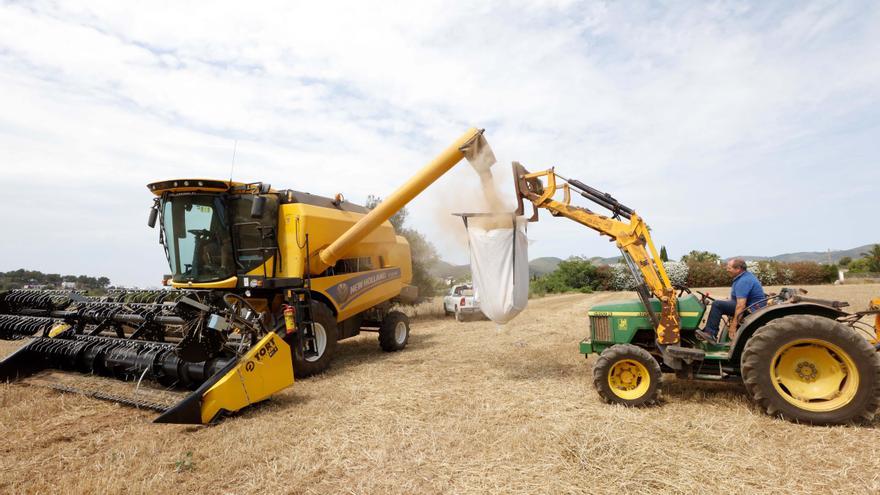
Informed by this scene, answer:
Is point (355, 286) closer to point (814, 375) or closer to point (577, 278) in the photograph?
point (814, 375)

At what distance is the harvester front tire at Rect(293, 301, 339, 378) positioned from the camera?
693 cm

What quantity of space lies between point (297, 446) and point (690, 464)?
10.8 feet

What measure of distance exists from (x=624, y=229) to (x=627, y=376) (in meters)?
1.77

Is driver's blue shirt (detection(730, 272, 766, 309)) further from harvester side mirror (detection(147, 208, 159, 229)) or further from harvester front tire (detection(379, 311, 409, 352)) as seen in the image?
harvester side mirror (detection(147, 208, 159, 229))

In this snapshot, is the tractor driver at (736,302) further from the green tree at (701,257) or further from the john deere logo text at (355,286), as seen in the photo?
the green tree at (701,257)

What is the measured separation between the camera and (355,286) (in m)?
8.70

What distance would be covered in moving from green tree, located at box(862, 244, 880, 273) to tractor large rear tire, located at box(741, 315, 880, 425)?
38910 mm

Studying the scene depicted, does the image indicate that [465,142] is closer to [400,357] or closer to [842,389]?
[400,357]

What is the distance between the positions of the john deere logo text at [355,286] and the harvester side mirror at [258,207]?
1.93 metres

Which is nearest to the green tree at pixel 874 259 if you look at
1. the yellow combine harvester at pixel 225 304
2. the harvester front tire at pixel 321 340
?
the yellow combine harvester at pixel 225 304

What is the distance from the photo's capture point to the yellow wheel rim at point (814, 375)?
438 cm

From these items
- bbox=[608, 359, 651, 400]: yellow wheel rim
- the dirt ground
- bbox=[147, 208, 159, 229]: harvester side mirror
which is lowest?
the dirt ground

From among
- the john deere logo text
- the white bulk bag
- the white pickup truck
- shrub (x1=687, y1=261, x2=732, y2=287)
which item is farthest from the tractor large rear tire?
shrub (x1=687, y1=261, x2=732, y2=287)

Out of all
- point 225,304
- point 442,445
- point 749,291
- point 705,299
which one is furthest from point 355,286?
point 749,291
